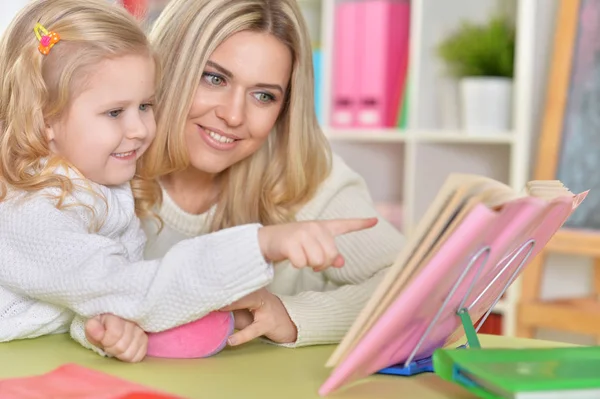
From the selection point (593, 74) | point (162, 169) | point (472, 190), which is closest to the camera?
point (472, 190)

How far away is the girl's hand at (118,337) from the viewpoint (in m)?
1.00

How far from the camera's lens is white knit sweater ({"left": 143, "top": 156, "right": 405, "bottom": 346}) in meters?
1.39

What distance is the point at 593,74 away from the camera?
95.1 inches

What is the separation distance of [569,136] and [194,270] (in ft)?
5.64

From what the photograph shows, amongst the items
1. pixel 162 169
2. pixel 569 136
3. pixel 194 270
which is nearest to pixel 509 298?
pixel 569 136

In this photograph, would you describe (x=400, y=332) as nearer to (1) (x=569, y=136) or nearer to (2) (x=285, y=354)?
(2) (x=285, y=354)

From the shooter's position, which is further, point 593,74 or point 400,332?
point 593,74

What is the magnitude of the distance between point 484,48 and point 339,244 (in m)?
1.25

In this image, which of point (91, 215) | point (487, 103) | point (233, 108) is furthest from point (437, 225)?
point (487, 103)

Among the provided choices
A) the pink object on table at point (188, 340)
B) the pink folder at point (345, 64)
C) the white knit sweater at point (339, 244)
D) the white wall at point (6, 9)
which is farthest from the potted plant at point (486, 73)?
the pink object on table at point (188, 340)

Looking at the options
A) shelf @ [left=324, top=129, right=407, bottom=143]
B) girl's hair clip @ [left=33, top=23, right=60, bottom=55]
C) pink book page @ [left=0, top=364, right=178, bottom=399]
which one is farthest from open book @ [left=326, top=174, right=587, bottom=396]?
shelf @ [left=324, top=129, right=407, bottom=143]

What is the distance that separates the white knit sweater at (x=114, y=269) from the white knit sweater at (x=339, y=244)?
0.33 m

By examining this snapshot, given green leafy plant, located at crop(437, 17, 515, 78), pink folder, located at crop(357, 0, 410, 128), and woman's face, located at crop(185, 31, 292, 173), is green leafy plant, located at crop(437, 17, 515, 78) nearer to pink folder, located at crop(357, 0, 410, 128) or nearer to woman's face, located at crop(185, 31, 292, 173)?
pink folder, located at crop(357, 0, 410, 128)

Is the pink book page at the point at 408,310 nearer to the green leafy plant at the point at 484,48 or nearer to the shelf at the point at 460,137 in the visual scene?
the shelf at the point at 460,137
